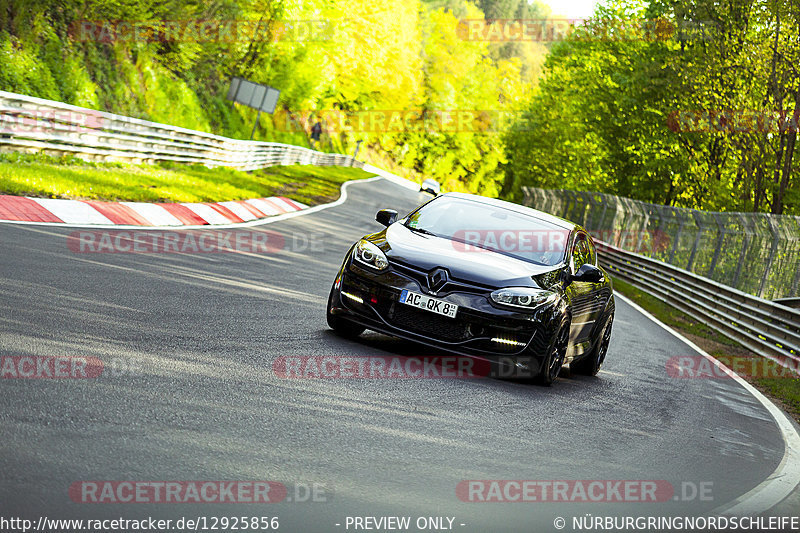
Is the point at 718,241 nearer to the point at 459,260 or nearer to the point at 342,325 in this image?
the point at 459,260

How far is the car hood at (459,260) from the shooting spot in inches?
324

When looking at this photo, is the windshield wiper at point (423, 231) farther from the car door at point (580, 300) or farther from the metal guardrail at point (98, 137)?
the metal guardrail at point (98, 137)

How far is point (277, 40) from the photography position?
1704 inches

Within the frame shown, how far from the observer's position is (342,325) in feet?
29.0

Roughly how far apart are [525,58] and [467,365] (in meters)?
174

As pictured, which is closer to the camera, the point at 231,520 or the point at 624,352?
the point at 231,520

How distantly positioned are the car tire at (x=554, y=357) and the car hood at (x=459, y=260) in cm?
53

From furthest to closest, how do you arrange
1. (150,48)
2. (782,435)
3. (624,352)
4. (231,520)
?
1. (150,48)
2. (624,352)
3. (782,435)
4. (231,520)

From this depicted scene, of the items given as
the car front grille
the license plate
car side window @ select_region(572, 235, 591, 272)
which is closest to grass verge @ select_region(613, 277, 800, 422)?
car side window @ select_region(572, 235, 591, 272)

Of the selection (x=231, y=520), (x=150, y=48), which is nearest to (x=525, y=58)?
(x=150, y=48)

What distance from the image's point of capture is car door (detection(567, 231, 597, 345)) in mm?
9031

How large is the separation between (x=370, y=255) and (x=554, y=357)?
1.88m

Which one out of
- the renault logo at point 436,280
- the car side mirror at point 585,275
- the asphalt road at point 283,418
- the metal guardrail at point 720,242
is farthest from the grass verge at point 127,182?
the metal guardrail at point 720,242

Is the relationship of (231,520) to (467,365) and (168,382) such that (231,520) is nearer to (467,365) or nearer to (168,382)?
(168,382)
